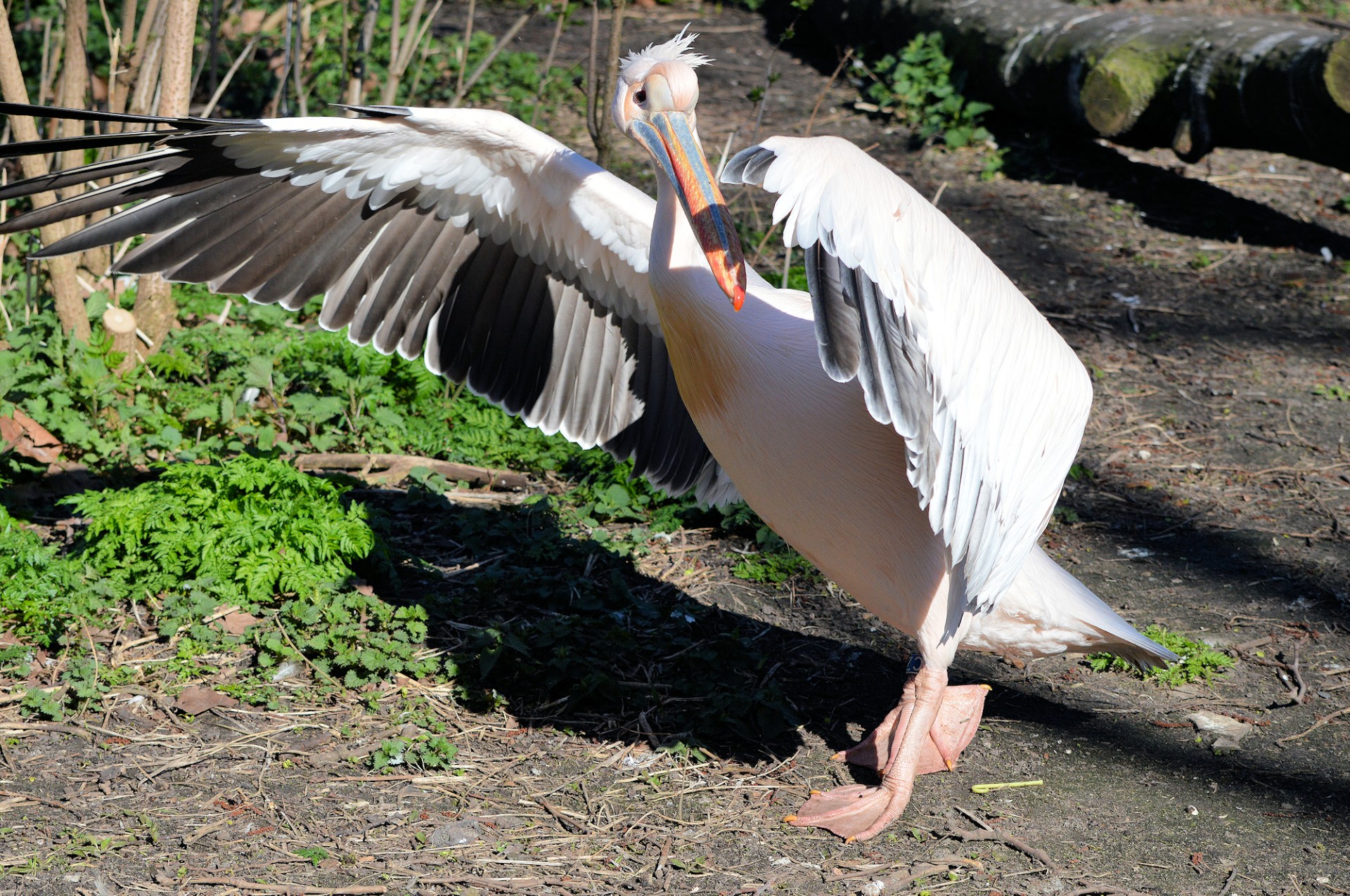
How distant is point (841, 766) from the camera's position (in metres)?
2.91

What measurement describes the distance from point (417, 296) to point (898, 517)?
1522 millimetres

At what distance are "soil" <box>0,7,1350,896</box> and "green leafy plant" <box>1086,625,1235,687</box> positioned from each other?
0.03 m

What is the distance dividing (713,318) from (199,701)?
156cm

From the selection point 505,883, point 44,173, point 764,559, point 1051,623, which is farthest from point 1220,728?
point 44,173

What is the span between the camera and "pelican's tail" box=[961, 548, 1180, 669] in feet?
9.36

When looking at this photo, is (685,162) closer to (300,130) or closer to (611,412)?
(300,130)

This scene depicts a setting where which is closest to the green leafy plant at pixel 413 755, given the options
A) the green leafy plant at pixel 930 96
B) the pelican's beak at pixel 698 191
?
the pelican's beak at pixel 698 191

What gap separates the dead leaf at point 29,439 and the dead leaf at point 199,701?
122 centimetres

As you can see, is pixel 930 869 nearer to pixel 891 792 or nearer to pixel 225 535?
pixel 891 792

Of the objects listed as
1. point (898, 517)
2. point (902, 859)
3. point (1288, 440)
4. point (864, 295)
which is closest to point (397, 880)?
point (902, 859)

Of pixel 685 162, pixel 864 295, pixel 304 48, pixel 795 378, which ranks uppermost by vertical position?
pixel 304 48

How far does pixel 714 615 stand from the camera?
138 inches

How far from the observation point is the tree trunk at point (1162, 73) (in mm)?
5492

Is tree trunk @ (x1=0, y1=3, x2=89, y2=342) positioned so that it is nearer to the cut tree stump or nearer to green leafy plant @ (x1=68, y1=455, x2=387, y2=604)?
the cut tree stump
